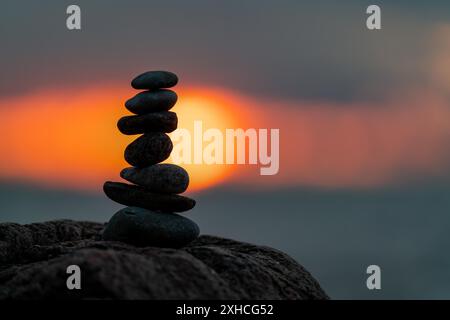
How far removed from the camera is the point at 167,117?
779 inches

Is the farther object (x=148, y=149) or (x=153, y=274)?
(x=148, y=149)

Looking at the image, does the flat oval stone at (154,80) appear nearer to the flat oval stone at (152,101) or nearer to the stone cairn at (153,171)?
the stone cairn at (153,171)

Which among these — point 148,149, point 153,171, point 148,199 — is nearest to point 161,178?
point 153,171

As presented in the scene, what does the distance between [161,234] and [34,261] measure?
353 cm

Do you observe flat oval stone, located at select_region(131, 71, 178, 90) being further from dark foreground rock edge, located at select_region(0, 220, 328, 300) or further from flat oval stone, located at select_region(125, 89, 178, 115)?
dark foreground rock edge, located at select_region(0, 220, 328, 300)

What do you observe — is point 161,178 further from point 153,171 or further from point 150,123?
point 150,123

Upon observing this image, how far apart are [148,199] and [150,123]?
7.28 feet

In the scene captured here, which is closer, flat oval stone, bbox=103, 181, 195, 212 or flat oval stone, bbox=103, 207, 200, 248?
flat oval stone, bbox=103, 207, 200, 248

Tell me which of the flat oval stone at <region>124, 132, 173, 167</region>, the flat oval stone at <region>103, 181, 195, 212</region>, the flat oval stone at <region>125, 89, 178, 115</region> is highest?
the flat oval stone at <region>125, 89, 178, 115</region>

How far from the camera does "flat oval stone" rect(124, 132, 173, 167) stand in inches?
774

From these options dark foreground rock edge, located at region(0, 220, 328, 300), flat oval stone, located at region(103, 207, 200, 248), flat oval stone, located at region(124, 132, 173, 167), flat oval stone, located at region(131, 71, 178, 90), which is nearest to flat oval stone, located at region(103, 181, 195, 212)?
flat oval stone, located at region(103, 207, 200, 248)

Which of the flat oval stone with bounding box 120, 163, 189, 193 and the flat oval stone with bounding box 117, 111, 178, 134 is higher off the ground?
the flat oval stone with bounding box 117, 111, 178, 134

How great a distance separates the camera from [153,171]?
1967cm
